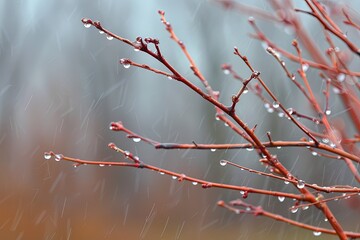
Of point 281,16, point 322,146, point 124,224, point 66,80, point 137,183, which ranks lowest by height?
point 124,224

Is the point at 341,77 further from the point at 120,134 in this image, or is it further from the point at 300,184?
the point at 120,134

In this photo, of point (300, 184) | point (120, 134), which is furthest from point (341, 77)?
point (120, 134)

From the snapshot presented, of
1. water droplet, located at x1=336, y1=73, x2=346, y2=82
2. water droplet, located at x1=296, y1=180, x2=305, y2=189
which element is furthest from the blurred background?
water droplet, located at x1=296, y1=180, x2=305, y2=189

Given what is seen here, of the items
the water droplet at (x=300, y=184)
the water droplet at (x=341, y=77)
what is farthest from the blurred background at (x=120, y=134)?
the water droplet at (x=300, y=184)

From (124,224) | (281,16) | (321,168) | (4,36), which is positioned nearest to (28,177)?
(124,224)

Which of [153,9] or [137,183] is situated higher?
[153,9]

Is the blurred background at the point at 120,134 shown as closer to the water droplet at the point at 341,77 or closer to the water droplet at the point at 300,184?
the water droplet at the point at 341,77

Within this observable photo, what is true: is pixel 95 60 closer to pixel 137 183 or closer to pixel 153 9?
Answer: pixel 153 9

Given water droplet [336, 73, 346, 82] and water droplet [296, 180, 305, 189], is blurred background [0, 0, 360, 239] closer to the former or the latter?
water droplet [336, 73, 346, 82]
